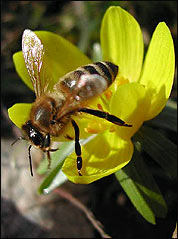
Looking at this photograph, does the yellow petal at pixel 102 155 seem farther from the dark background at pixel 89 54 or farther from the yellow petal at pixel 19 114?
the dark background at pixel 89 54

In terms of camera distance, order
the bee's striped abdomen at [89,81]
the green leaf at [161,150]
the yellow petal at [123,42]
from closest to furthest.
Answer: the bee's striped abdomen at [89,81]
the green leaf at [161,150]
the yellow petal at [123,42]

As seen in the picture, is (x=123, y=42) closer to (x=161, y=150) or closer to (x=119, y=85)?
(x=119, y=85)

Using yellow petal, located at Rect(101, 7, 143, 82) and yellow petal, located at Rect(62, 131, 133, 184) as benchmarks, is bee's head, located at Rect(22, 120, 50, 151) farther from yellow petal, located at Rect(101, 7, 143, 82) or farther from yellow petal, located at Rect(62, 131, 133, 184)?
yellow petal, located at Rect(101, 7, 143, 82)

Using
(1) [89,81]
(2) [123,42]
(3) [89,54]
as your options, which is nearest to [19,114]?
(1) [89,81]

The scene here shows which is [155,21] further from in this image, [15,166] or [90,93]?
[90,93]

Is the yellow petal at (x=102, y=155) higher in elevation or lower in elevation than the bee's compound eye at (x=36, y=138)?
lower

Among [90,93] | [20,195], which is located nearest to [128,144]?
[90,93]

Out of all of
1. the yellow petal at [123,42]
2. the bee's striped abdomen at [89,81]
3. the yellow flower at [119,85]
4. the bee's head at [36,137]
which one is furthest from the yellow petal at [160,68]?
the bee's head at [36,137]
